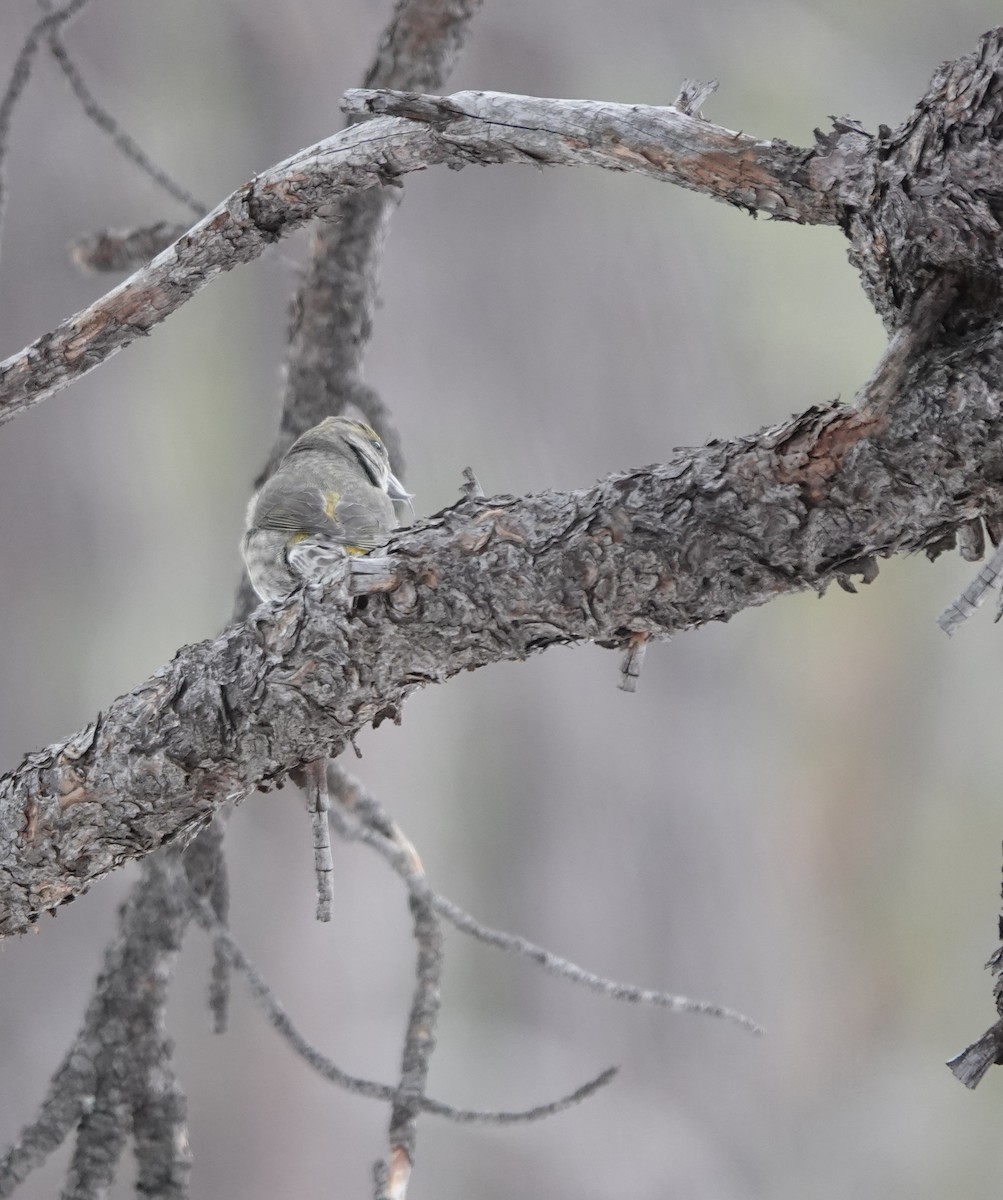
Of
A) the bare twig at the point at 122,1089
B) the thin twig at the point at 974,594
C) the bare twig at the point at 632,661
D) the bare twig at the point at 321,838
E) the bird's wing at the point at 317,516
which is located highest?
the bird's wing at the point at 317,516

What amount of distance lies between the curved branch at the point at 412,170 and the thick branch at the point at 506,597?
14 centimetres

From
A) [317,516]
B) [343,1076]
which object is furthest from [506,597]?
[317,516]

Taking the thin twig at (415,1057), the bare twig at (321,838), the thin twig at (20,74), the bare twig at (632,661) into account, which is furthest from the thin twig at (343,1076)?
the thin twig at (20,74)

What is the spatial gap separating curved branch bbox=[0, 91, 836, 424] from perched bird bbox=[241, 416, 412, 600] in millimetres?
480

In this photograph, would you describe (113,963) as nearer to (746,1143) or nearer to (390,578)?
(390,578)

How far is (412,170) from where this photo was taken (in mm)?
789

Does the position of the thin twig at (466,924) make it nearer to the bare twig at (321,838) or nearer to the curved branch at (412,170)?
the bare twig at (321,838)

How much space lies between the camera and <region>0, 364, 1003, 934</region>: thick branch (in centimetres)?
60

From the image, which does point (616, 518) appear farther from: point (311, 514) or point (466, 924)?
point (311, 514)

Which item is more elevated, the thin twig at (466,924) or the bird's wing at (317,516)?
the bird's wing at (317,516)

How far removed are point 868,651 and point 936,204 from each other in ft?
15.2

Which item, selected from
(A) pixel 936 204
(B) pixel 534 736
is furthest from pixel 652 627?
(B) pixel 534 736

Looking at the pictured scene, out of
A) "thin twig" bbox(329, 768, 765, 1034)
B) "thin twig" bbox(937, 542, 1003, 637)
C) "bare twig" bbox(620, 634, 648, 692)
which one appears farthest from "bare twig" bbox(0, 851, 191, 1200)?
"thin twig" bbox(937, 542, 1003, 637)

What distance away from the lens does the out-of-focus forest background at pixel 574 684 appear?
405 centimetres
